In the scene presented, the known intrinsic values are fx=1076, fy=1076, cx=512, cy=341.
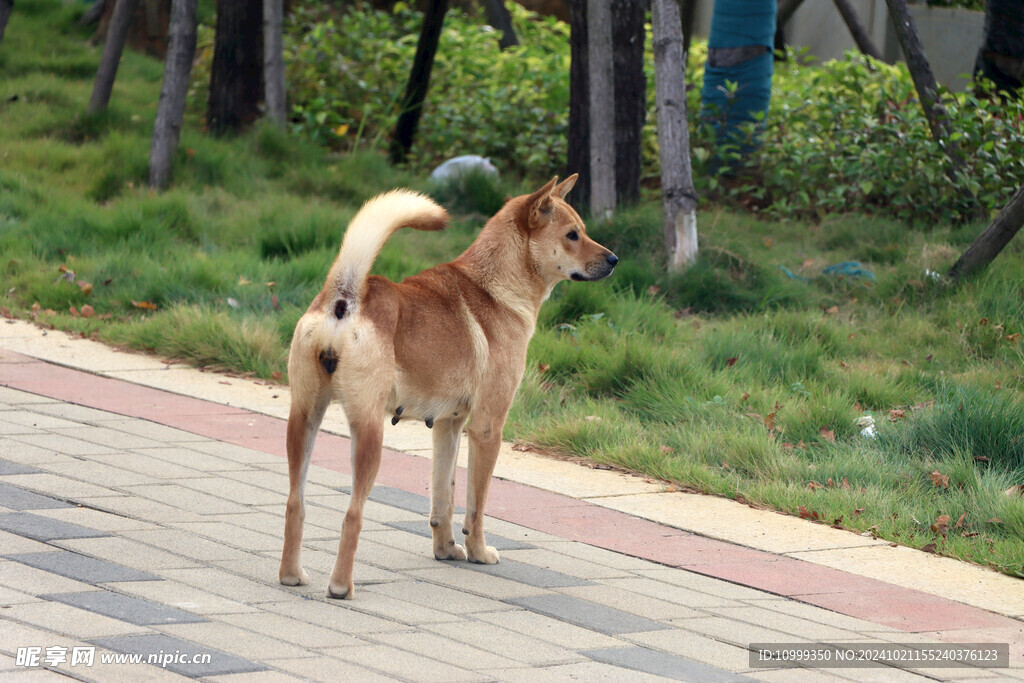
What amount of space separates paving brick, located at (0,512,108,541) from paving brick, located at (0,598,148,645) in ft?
2.25

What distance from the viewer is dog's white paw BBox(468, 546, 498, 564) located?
14.6 ft

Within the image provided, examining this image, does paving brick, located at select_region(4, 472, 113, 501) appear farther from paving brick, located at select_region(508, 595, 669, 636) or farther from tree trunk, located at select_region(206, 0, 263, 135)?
tree trunk, located at select_region(206, 0, 263, 135)

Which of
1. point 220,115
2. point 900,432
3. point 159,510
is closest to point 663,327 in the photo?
point 900,432

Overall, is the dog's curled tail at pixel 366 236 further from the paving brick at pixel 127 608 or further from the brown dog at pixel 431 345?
the paving brick at pixel 127 608

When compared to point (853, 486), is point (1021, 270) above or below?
above

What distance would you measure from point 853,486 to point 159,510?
3.48 m

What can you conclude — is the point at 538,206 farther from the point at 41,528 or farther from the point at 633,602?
the point at 41,528

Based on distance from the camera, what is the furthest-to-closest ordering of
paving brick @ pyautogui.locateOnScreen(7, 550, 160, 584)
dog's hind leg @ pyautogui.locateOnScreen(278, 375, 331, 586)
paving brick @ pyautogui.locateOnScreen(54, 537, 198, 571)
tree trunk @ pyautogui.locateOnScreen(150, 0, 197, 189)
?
tree trunk @ pyautogui.locateOnScreen(150, 0, 197, 189), paving brick @ pyautogui.locateOnScreen(54, 537, 198, 571), dog's hind leg @ pyautogui.locateOnScreen(278, 375, 331, 586), paving brick @ pyautogui.locateOnScreen(7, 550, 160, 584)

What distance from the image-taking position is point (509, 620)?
12.5 feet

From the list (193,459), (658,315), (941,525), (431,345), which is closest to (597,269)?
(431,345)

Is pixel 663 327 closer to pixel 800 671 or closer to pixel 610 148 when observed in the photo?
pixel 610 148

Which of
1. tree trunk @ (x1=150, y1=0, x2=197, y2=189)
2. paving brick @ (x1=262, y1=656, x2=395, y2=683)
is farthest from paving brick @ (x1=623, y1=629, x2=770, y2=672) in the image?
tree trunk @ (x1=150, y1=0, x2=197, y2=189)

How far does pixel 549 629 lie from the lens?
12.3 feet

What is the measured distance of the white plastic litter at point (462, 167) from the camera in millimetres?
11711
